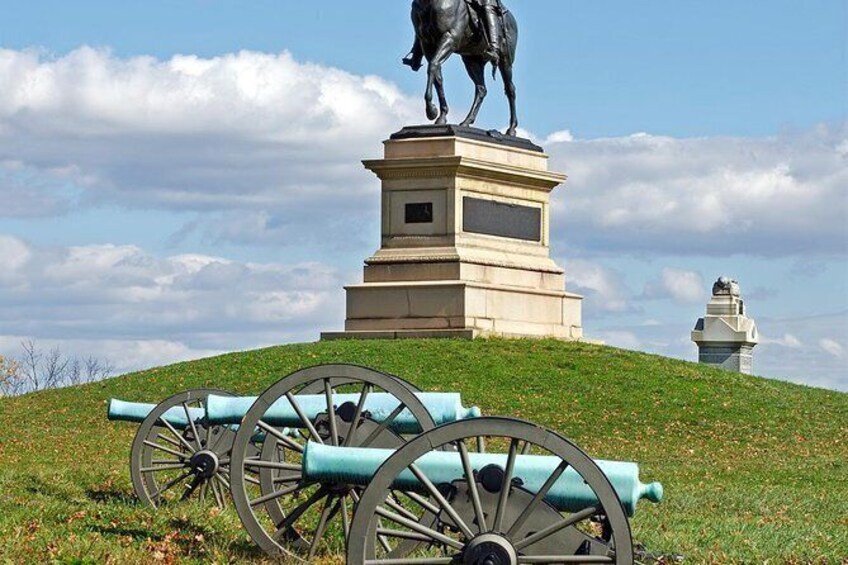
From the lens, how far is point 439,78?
101ft

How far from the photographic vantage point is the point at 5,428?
81.1 feet

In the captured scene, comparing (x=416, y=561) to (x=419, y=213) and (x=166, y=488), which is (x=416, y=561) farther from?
(x=419, y=213)

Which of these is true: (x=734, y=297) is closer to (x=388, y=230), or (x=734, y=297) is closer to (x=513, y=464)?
(x=388, y=230)

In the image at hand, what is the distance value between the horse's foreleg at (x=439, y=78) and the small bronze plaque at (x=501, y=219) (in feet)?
5.37

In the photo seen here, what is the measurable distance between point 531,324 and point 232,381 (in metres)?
6.34

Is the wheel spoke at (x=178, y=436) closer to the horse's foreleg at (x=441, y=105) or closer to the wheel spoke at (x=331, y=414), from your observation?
the wheel spoke at (x=331, y=414)

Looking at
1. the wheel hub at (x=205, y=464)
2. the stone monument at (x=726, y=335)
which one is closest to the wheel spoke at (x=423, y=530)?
the wheel hub at (x=205, y=464)

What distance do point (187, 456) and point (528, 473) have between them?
6409 millimetres

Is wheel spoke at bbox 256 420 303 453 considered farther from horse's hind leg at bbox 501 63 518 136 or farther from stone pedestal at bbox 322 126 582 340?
horse's hind leg at bbox 501 63 518 136

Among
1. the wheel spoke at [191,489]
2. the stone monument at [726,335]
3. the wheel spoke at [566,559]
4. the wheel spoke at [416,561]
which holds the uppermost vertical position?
the stone monument at [726,335]

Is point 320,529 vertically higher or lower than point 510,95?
lower

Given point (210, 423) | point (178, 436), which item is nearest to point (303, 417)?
point (210, 423)

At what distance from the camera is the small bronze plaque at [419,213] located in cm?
3033

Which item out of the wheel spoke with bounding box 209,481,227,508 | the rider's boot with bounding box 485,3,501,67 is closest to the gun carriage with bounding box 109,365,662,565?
the wheel spoke with bounding box 209,481,227,508
